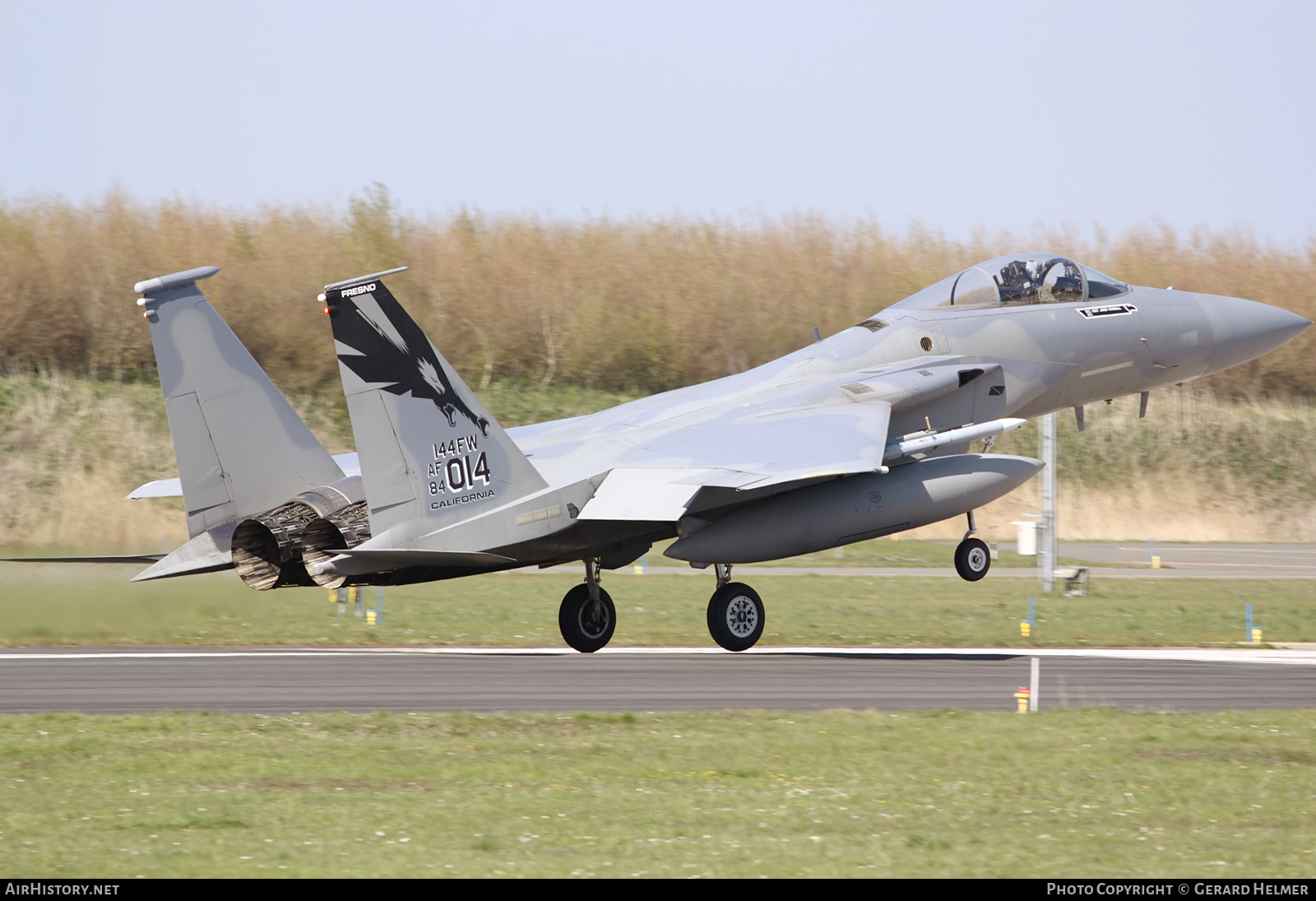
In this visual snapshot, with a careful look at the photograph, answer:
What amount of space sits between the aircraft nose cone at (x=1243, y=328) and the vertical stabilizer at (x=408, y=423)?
34.6ft

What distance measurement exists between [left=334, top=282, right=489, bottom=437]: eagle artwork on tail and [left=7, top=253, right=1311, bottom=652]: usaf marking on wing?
23 mm

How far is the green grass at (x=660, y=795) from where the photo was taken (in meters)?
8.14

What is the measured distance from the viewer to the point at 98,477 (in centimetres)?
3594

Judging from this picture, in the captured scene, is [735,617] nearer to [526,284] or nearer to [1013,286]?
[1013,286]

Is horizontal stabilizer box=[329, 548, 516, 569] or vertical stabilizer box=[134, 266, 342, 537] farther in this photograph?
vertical stabilizer box=[134, 266, 342, 537]

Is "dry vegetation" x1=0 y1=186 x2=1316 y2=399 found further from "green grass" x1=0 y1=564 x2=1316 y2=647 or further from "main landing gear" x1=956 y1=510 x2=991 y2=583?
"main landing gear" x1=956 y1=510 x2=991 y2=583

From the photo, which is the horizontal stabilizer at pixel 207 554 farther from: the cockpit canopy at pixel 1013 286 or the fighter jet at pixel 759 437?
the cockpit canopy at pixel 1013 286

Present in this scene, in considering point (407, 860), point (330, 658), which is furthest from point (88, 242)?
point (407, 860)

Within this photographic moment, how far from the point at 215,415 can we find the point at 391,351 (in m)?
2.32

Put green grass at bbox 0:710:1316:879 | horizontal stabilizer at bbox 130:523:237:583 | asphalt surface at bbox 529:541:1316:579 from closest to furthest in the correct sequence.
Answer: green grass at bbox 0:710:1316:879
horizontal stabilizer at bbox 130:523:237:583
asphalt surface at bbox 529:541:1316:579

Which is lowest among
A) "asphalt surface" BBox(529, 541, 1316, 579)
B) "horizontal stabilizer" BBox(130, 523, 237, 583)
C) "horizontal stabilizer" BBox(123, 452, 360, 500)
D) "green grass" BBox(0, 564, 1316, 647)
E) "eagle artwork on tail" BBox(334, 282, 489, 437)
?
"asphalt surface" BBox(529, 541, 1316, 579)

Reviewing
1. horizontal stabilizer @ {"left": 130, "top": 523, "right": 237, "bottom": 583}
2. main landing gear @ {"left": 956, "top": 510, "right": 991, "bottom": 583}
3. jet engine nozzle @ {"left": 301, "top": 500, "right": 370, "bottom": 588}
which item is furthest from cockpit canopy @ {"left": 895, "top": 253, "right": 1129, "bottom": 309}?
horizontal stabilizer @ {"left": 130, "top": 523, "right": 237, "bottom": 583}

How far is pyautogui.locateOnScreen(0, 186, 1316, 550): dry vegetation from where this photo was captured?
4156 cm

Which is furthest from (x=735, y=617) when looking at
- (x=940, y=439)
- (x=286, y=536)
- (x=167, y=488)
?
(x=167, y=488)
